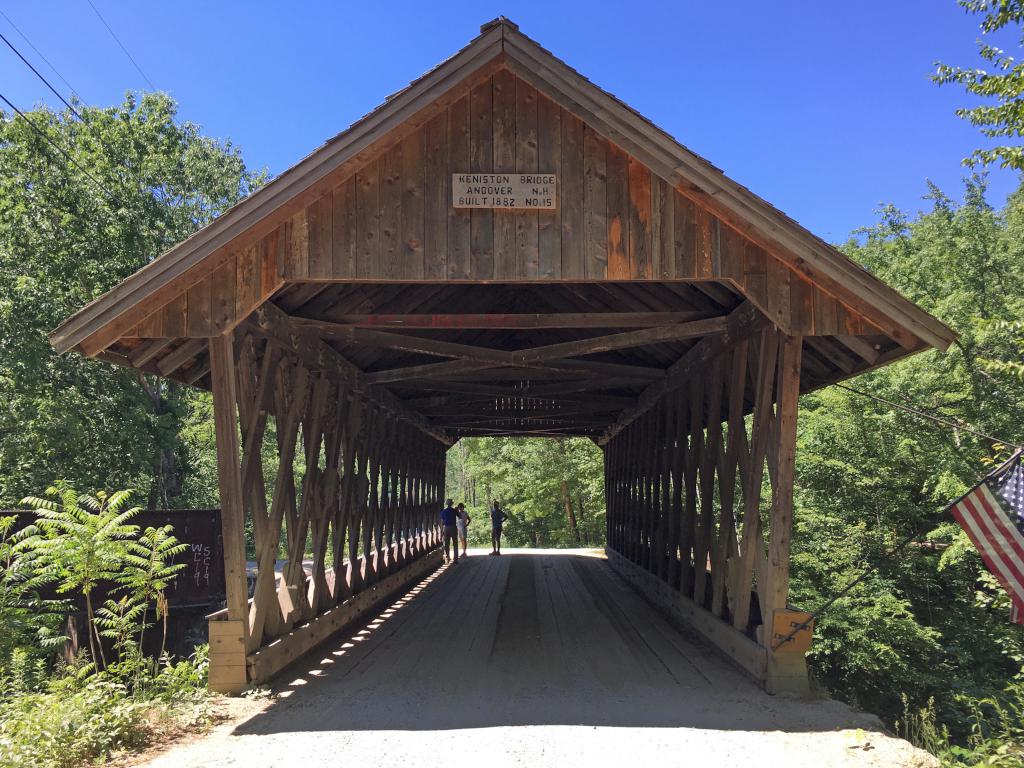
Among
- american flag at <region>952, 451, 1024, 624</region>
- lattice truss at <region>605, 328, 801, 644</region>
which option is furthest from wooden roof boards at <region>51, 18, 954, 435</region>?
american flag at <region>952, 451, 1024, 624</region>

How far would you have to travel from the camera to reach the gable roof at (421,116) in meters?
5.67

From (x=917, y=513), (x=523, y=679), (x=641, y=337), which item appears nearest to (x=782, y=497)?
(x=641, y=337)

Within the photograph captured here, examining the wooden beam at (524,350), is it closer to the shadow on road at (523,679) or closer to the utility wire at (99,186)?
the shadow on road at (523,679)

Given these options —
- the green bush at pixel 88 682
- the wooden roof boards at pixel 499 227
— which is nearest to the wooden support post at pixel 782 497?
the wooden roof boards at pixel 499 227

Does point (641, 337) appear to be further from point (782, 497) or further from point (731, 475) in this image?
point (782, 497)

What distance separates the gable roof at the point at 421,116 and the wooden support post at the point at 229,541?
69 centimetres

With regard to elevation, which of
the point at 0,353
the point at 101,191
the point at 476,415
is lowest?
the point at 476,415

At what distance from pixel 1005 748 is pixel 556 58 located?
5.61 m

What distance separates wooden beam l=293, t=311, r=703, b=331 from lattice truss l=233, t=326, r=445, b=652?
1.92 ft

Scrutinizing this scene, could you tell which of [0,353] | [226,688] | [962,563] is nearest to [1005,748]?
[226,688]

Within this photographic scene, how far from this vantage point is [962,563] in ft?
50.8

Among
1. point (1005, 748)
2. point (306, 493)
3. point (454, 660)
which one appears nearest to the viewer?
point (1005, 748)

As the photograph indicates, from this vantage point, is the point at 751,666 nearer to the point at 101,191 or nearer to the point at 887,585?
the point at 887,585

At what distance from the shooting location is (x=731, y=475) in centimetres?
781
